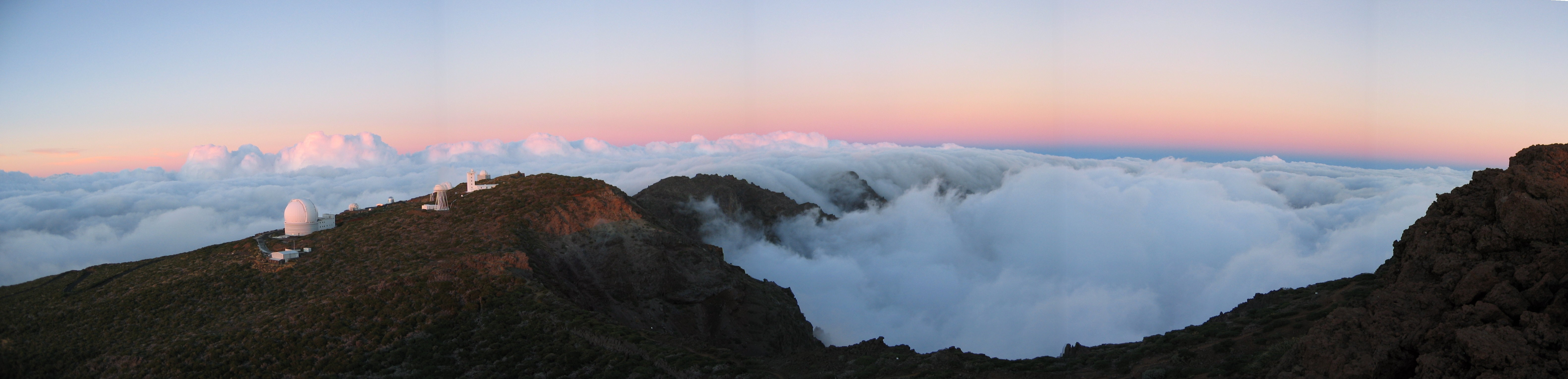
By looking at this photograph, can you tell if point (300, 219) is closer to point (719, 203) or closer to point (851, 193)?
point (719, 203)

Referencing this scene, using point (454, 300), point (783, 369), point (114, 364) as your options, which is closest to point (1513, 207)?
point (783, 369)

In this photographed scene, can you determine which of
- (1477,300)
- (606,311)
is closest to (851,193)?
(606,311)

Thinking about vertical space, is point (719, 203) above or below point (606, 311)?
above

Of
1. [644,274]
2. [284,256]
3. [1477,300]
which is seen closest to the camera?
[1477,300]

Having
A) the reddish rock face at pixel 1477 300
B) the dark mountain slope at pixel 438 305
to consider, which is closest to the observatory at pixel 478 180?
the dark mountain slope at pixel 438 305

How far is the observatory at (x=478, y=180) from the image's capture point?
145ft

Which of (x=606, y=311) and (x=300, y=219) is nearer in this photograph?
(x=606, y=311)

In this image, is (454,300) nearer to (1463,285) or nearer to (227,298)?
(227,298)

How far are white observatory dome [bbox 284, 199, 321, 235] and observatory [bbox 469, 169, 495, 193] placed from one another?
30.3ft

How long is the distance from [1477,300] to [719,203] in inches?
2812

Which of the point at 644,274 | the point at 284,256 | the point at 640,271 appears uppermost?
the point at 284,256

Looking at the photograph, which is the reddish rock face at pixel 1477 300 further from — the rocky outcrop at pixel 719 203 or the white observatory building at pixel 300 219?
the rocky outcrop at pixel 719 203

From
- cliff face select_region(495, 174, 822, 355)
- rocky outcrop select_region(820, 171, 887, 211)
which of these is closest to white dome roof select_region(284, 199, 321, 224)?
cliff face select_region(495, 174, 822, 355)

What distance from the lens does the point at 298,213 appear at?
38.1 metres
